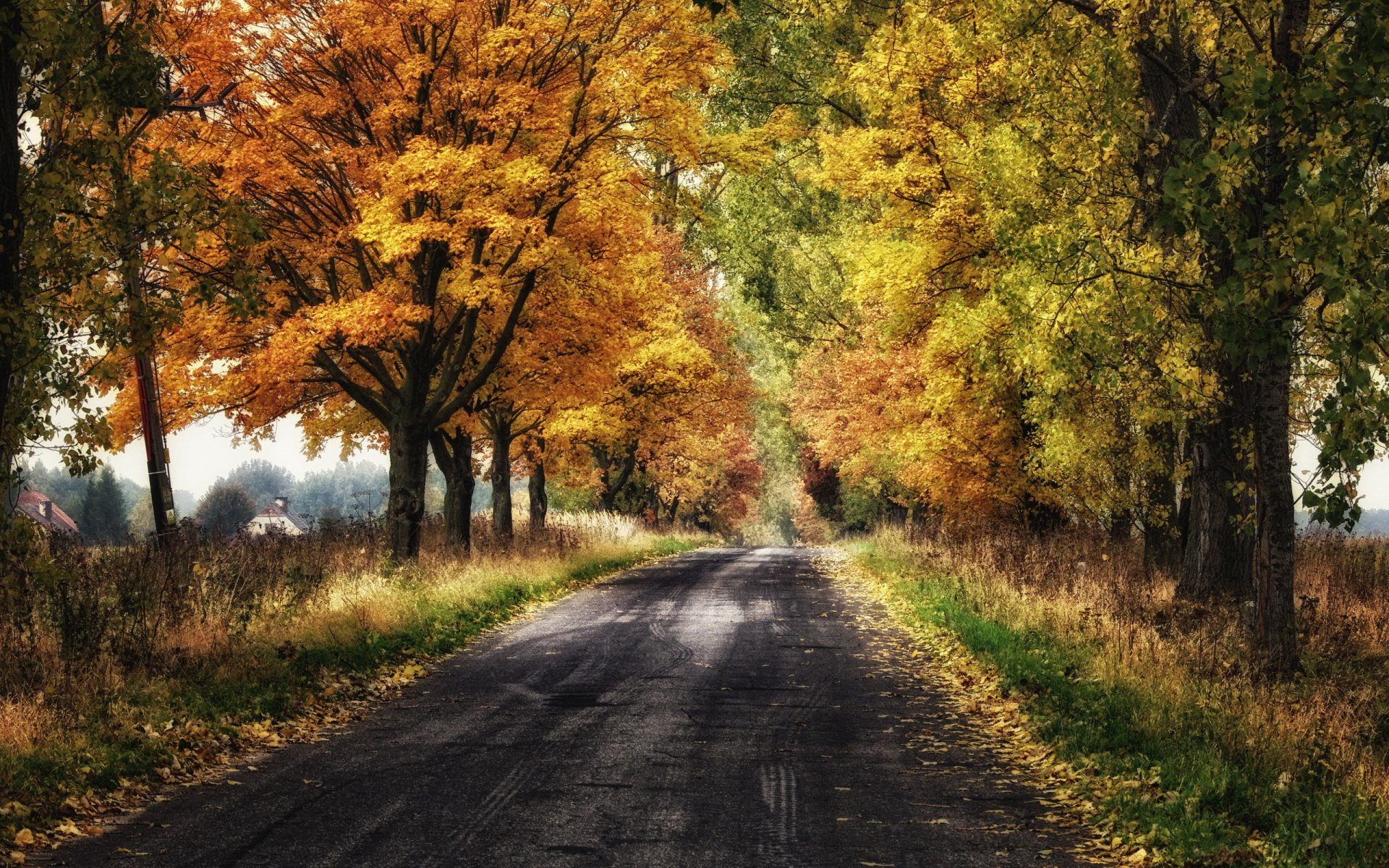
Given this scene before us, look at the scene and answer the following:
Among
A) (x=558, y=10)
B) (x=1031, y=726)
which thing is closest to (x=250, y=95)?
(x=558, y=10)

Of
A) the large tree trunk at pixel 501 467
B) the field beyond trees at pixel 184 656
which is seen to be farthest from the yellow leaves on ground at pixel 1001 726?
the large tree trunk at pixel 501 467

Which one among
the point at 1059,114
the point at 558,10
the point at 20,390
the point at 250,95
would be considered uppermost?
the point at 558,10

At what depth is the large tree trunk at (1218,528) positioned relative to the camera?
15258mm

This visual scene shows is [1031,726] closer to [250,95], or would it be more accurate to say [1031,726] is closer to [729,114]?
[250,95]

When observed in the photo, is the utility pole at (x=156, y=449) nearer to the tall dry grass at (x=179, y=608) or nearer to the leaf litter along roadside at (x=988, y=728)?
the tall dry grass at (x=179, y=608)

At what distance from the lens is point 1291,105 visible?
768cm

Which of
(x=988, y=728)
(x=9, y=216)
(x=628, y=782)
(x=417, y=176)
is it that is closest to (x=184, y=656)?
(x=9, y=216)

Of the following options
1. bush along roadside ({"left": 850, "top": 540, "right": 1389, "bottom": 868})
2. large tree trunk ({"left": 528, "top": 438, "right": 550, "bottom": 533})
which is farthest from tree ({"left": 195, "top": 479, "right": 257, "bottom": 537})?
bush along roadside ({"left": 850, "top": 540, "right": 1389, "bottom": 868})

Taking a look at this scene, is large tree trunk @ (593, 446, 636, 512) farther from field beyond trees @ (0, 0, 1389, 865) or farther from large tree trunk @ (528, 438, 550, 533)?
field beyond trees @ (0, 0, 1389, 865)

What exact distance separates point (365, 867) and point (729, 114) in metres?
25.7

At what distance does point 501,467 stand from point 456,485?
3.71 m

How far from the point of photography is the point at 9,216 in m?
8.91

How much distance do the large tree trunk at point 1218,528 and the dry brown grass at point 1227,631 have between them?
0.51m

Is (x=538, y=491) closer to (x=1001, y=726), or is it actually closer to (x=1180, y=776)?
(x=1001, y=726)
